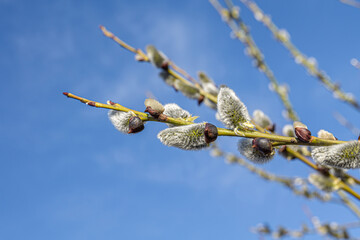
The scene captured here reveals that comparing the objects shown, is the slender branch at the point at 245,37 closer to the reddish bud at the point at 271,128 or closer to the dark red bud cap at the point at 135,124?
the reddish bud at the point at 271,128

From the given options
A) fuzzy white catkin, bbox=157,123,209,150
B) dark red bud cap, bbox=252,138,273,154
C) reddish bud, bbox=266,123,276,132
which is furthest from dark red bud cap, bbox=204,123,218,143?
reddish bud, bbox=266,123,276,132

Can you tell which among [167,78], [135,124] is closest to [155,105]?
[135,124]

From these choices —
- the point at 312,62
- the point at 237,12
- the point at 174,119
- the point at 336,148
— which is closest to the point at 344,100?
the point at 312,62

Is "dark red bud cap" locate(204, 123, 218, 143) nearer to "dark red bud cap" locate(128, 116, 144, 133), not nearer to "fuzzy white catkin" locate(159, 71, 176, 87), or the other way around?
"dark red bud cap" locate(128, 116, 144, 133)

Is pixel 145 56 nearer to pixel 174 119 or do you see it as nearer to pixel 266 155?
pixel 174 119

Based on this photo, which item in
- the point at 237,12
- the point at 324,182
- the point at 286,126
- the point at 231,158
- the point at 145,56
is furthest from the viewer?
the point at 231,158

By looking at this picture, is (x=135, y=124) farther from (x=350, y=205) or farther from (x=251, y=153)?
(x=350, y=205)

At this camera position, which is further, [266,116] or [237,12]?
[237,12]

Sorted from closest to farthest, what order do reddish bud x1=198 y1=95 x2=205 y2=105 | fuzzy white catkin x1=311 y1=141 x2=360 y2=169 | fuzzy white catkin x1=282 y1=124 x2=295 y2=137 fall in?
fuzzy white catkin x1=311 y1=141 x2=360 y2=169 → fuzzy white catkin x1=282 y1=124 x2=295 y2=137 → reddish bud x1=198 y1=95 x2=205 y2=105

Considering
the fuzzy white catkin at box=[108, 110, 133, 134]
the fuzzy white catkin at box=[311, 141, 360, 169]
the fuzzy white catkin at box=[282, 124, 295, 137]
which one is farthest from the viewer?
the fuzzy white catkin at box=[282, 124, 295, 137]
